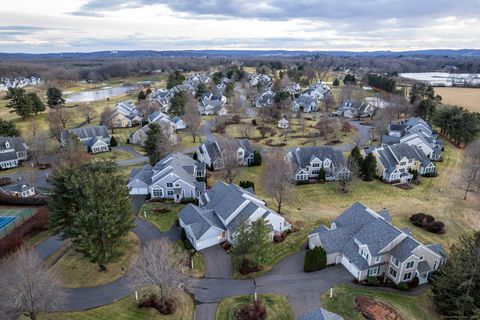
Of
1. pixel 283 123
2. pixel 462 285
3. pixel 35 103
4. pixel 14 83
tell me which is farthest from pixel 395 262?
pixel 14 83

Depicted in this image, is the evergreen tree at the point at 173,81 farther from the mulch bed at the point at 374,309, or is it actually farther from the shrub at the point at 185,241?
the mulch bed at the point at 374,309

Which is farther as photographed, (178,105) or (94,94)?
(94,94)

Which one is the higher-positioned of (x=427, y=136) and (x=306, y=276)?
(x=427, y=136)

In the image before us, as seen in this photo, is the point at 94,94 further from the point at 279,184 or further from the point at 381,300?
the point at 381,300

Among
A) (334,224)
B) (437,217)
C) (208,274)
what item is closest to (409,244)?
(334,224)

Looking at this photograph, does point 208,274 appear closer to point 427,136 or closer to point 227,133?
point 227,133

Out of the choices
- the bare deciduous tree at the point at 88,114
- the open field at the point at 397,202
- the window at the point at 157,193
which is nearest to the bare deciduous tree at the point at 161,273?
the open field at the point at 397,202
